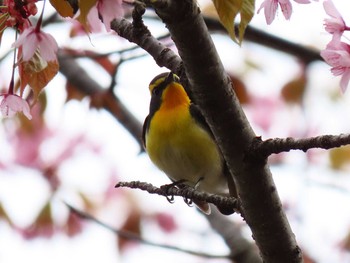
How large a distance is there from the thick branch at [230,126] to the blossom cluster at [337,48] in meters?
0.21

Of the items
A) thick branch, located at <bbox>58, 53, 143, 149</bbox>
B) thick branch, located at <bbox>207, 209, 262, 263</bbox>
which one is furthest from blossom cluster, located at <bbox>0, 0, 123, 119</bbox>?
thick branch, located at <bbox>58, 53, 143, 149</bbox>

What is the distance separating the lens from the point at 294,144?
1.46 metres

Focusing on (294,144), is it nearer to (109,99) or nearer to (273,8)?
(273,8)

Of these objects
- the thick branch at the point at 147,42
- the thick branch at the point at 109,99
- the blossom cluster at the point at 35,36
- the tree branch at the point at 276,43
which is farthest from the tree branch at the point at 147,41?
the thick branch at the point at 109,99

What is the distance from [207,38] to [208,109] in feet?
0.58

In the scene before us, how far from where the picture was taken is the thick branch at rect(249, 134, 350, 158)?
137cm

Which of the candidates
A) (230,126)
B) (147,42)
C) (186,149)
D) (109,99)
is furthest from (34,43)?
(109,99)

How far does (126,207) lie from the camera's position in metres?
4.99

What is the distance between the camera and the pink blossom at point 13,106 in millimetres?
1701

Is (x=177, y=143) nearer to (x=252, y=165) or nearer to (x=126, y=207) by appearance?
(x=252, y=165)

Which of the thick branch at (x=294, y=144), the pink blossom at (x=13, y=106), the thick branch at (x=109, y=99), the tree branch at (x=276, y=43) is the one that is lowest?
the thick branch at (x=109, y=99)

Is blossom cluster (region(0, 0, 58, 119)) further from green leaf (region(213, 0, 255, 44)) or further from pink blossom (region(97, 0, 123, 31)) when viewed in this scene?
green leaf (region(213, 0, 255, 44))

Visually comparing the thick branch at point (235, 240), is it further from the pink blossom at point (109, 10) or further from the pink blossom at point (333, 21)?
the pink blossom at point (109, 10)

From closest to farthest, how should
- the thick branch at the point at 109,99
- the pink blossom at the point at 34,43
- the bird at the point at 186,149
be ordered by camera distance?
the pink blossom at the point at 34,43 → the bird at the point at 186,149 → the thick branch at the point at 109,99
